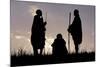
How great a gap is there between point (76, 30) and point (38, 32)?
0.53m

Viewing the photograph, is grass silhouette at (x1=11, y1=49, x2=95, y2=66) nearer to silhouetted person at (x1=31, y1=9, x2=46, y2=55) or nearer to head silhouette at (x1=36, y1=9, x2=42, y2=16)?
silhouetted person at (x1=31, y1=9, x2=46, y2=55)

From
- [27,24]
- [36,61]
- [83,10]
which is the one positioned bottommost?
[36,61]

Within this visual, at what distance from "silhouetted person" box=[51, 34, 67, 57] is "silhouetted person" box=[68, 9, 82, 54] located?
0.16 m

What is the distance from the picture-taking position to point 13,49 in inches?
102

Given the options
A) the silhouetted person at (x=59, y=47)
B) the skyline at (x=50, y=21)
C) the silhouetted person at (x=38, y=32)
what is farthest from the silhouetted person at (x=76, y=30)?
the silhouetted person at (x=38, y=32)

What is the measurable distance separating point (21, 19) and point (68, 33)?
64 cm

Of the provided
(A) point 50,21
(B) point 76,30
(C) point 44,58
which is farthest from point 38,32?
(B) point 76,30

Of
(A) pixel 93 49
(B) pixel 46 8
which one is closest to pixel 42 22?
(B) pixel 46 8

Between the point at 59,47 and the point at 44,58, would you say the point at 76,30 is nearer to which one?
the point at 59,47

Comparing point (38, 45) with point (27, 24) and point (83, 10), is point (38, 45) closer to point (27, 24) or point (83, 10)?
point (27, 24)

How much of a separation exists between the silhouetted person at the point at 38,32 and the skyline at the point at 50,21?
0.17ft

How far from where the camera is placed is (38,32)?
107 inches

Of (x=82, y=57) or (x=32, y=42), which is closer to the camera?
(x=32, y=42)

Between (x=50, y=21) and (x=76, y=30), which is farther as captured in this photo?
(x=76, y=30)
